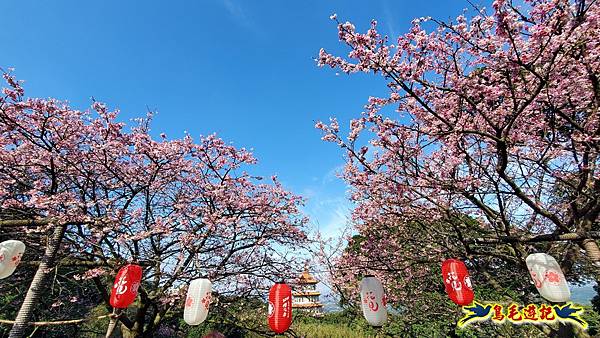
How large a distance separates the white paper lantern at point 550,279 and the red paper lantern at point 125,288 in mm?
6684

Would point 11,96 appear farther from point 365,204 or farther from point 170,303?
point 365,204

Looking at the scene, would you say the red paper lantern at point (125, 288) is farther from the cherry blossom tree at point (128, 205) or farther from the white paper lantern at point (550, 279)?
the white paper lantern at point (550, 279)

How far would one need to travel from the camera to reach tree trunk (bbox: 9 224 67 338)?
18.0ft

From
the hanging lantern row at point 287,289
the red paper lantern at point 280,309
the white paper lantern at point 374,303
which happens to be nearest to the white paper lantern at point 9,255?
the hanging lantern row at point 287,289

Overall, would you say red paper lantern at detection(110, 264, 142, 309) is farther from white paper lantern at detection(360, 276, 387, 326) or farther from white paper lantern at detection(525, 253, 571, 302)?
white paper lantern at detection(525, 253, 571, 302)

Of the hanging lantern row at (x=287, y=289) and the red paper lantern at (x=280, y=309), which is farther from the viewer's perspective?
the red paper lantern at (x=280, y=309)

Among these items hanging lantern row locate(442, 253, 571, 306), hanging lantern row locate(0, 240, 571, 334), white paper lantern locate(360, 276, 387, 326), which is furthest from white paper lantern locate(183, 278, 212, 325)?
hanging lantern row locate(442, 253, 571, 306)

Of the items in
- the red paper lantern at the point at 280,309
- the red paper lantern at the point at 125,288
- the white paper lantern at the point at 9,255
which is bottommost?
the red paper lantern at the point at 280,309

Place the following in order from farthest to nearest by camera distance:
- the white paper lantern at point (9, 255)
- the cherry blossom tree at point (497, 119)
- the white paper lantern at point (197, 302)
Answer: the white paper lantern at point (197, 302), the white paper lantern at point (9, 255), the cherry blossom tree at point (497, 119)

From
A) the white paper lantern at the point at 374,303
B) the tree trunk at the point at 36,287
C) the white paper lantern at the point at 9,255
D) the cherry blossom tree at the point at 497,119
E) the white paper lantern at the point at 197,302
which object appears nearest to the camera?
the cherry blossom tree at the point at 497,119

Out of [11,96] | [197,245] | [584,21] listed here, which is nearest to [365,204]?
[197,245]

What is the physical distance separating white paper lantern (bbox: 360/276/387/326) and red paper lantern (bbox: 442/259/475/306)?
1334 mm

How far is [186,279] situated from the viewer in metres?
6.98

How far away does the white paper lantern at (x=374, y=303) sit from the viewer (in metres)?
6.17
